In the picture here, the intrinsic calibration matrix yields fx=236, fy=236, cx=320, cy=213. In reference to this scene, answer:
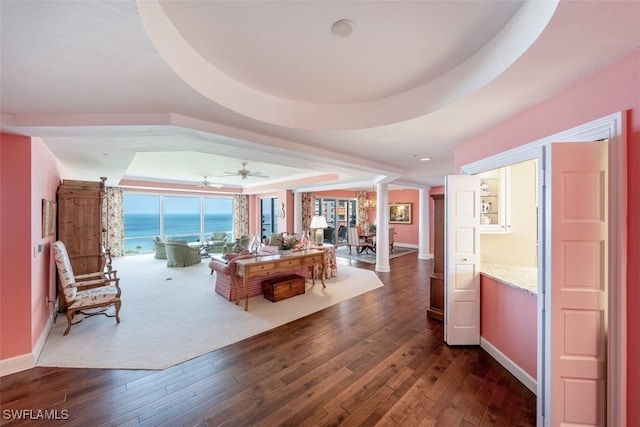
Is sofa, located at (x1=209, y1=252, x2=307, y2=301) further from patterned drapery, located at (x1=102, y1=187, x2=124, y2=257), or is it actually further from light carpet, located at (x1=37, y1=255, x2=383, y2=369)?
patterned drapery, located at (x1=102, y1=187, x2=124, y2=257)

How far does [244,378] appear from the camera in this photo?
89.7 inches

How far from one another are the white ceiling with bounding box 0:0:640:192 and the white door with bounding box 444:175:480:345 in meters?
0.70

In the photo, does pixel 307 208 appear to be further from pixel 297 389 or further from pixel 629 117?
pixel 629 117

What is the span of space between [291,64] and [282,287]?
368 cm

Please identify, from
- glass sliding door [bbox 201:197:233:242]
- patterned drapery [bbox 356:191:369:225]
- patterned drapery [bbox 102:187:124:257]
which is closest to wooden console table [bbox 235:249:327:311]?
patterned drapery [bbox 356:191:369:225]


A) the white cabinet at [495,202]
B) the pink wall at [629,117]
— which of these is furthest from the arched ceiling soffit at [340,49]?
the white cabinet at [495,202]

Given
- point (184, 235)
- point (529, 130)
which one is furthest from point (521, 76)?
point (184, 235)

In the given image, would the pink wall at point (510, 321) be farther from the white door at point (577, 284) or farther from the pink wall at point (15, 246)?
the pink wall at point (15, 246)

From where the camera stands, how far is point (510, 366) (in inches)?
94.0

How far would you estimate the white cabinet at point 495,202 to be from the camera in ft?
10.3

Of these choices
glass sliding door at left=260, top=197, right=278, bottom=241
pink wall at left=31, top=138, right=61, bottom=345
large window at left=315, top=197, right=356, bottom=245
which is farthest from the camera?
glass sliding door at left=260, top=197, right=278, bottom=241

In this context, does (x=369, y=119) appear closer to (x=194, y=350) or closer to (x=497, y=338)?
(x=497, y=338)

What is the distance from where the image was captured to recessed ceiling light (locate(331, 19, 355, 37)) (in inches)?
57.7

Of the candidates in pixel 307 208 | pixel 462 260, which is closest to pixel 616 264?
pixel 462 260
